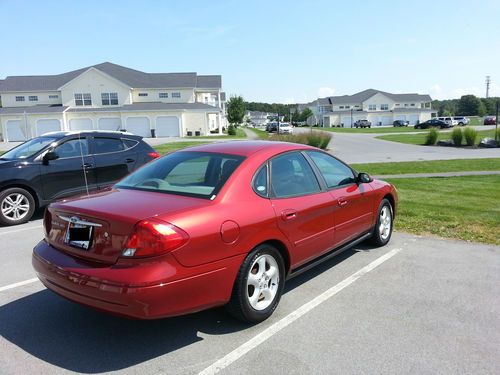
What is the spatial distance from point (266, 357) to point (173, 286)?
2.98 ft

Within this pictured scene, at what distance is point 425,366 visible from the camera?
3115 millimetres

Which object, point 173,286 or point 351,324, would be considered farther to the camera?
point 351,324

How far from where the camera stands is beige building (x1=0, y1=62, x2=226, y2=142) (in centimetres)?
5156

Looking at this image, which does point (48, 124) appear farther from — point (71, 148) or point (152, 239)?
point (152, 239)

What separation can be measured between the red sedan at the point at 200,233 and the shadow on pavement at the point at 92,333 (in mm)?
420

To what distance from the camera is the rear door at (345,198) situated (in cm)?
486

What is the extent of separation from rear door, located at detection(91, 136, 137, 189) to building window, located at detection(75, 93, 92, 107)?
168 feet

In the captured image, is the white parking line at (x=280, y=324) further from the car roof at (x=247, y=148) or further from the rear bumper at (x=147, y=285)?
the car roof at (x=247, y=148)

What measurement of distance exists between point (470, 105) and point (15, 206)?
151892 millimetres

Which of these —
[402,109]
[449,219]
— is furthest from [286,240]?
[402,109]

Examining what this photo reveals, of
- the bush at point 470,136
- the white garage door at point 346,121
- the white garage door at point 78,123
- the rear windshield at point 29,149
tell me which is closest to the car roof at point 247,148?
the rear windshield at point 29,149

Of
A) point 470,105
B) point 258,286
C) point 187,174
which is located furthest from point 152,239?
point 470,105

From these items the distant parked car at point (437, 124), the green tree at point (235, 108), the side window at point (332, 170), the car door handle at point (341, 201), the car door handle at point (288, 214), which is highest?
the green tree at point (235, 108)

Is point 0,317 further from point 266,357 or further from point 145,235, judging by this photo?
point 266,357
